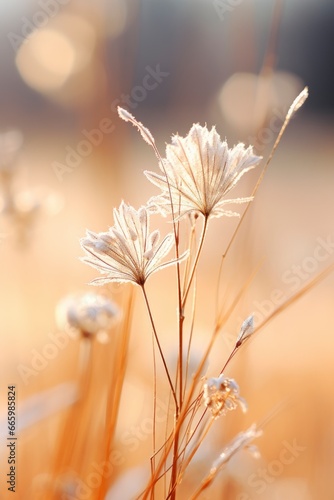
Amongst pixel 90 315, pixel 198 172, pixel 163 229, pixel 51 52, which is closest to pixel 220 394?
pixel 198 172

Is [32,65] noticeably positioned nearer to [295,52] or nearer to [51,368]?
[51,368]

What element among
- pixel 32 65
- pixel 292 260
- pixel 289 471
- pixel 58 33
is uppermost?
pixel 32 65

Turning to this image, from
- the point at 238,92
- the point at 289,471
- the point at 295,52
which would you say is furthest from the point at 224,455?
the point at 295,52

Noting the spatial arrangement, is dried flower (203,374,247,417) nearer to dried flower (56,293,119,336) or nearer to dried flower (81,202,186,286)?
dried flower (81,202,186,286)

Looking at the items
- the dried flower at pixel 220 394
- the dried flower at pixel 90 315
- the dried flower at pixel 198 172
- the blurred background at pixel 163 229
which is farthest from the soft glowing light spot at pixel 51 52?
the dried flower at pixel 220 394

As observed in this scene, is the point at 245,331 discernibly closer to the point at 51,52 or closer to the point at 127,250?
the point at 127,250

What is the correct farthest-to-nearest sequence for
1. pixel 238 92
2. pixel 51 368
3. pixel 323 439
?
pixel 238 92 → pixel 51 368 → pixel 323 439

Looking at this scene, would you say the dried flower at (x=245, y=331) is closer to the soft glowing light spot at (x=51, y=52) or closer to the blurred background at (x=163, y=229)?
the blurred background at (x=163, y=229)
